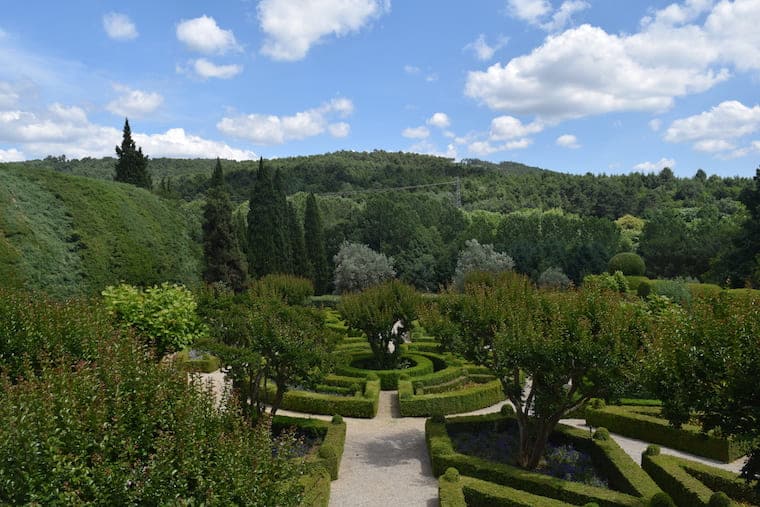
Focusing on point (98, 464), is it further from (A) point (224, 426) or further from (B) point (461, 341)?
(B) point (461, 341)

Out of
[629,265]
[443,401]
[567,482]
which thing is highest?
[629,265]

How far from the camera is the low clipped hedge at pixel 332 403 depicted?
16.4 m

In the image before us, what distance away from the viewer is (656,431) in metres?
14.3

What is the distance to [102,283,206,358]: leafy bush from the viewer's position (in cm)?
1546

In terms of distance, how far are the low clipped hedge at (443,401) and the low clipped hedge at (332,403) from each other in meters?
1.01

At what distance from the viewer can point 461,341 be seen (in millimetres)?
12570

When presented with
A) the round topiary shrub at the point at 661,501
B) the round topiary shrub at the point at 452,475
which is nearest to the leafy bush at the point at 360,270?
the round topiary shrub at the point at 452,475

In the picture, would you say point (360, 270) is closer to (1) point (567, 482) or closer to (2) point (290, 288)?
(2) point (290, 288)

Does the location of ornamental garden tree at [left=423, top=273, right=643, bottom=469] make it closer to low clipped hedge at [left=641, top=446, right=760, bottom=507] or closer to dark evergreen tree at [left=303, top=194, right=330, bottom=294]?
low clipped hedge at [left=641, top=446, right=760, bottom=507]

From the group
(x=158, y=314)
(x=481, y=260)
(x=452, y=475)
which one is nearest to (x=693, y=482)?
(x=452, y=475)

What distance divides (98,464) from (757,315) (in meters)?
8.97

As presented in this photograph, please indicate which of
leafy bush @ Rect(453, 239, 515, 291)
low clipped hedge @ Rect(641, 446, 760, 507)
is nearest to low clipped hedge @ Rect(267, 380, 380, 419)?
low clipped hedge @ Rect(641, 446, 760, 507)

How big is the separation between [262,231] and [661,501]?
3593cm

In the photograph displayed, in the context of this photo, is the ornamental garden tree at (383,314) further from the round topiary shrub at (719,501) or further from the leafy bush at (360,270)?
the leafy bush at (360,270)
